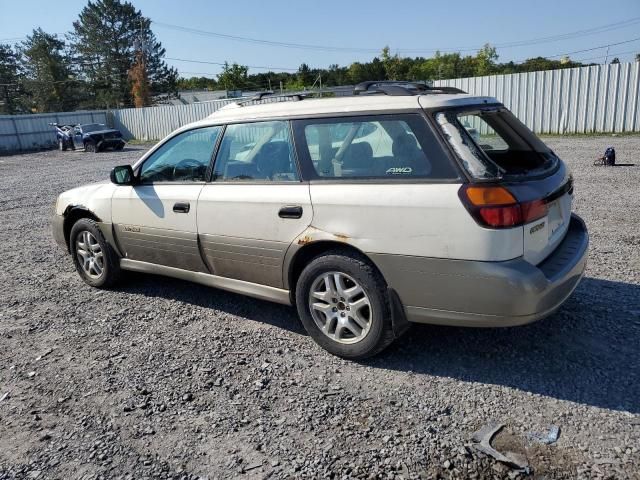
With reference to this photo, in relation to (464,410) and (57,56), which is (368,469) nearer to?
(464,410)

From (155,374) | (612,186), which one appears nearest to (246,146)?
(155,374)

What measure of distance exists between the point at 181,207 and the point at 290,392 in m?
1.90

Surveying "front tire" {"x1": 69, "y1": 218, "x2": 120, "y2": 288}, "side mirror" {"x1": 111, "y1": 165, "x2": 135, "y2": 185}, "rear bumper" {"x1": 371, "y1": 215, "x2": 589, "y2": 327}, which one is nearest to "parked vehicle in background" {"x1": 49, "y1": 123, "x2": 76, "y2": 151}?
"front tire" {"x1": 69, "y1": 218, "x2": 120, "y2": 288}

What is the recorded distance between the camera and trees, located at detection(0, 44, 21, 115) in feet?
208

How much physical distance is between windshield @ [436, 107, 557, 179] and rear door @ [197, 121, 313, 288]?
3.52ft

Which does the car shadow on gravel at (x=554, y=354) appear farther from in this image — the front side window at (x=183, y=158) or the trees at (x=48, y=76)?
the trees at (x=48, y=76)

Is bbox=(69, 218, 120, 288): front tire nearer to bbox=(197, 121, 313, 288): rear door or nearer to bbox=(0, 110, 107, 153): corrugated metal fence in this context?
bbox=(197, 121, 313, 288): rear door

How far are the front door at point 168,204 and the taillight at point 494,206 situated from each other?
2260mm

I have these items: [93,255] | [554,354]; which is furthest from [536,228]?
[93,255]

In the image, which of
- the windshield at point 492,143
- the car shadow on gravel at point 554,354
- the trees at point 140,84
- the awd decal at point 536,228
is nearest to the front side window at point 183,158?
the windshield at point 492,143

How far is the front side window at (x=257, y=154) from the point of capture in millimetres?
3740

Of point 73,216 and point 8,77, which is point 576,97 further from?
point 8,77

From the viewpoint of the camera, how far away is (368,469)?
2.51 meters

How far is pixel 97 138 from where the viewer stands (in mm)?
27641
